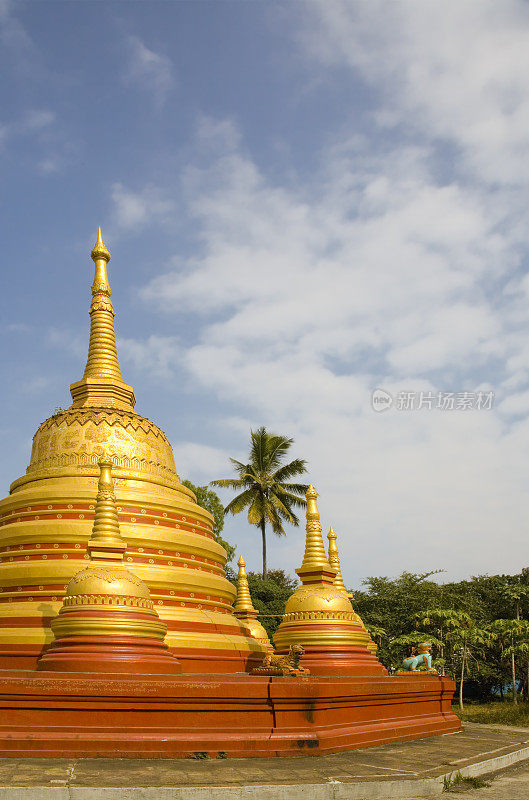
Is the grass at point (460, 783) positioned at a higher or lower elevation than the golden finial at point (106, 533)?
lower

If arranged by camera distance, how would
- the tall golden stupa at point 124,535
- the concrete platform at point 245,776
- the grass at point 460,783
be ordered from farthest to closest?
1. the tall golden stupa at point 124,535
2. the grass at point 460,783
3. the concrete platform at point 245,776

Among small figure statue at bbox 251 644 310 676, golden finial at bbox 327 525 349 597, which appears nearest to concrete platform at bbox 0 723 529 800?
small figure statue at bbox 251 644 310 676

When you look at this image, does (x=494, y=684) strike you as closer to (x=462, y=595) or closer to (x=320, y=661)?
(x=462, y=595)

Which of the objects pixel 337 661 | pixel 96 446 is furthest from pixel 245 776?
pixel 96 446

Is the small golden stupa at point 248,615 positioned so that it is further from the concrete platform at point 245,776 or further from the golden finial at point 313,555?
the concrete platform at point 245,776

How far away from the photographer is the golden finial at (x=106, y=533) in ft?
46.0

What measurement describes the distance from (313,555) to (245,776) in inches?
338

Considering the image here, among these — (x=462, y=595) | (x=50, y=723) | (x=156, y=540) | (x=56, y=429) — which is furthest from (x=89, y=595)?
(x=462, y=595)

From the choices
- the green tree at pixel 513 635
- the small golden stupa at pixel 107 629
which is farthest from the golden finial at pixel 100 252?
the green tree at pixel 513 635

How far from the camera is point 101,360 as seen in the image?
72.6 ft

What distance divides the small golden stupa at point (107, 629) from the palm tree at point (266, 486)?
30924mm

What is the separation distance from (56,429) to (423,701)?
1140cm

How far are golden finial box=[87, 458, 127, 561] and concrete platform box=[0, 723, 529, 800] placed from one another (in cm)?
445

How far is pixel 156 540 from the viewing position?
17.3m
